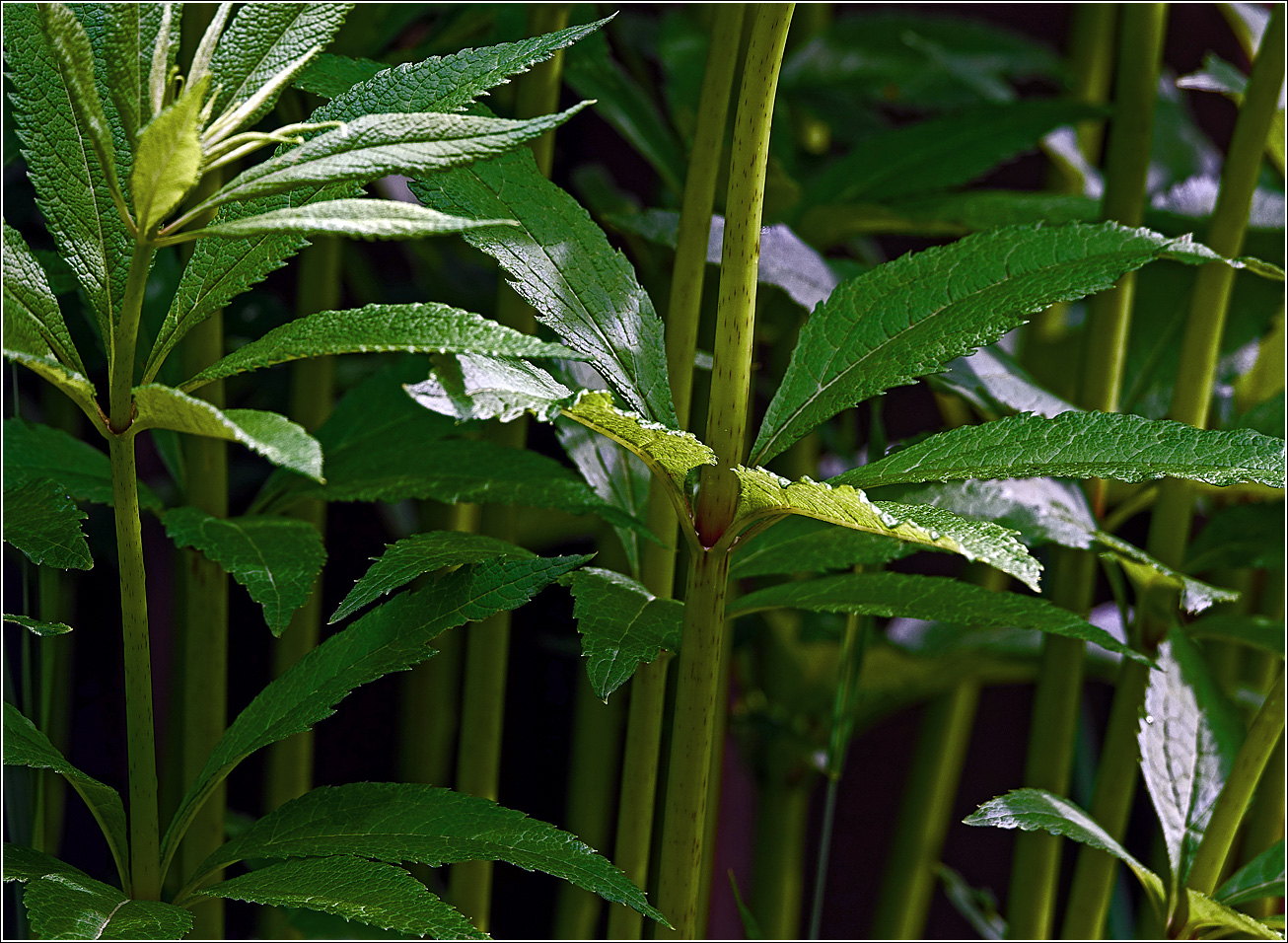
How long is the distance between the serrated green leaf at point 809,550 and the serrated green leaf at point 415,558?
82 mm

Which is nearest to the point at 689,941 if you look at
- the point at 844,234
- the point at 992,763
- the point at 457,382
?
the point at 457,382

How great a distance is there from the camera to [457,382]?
8.6 inches

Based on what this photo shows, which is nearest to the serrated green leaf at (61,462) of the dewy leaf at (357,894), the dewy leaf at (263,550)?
the dewy leaf at (263,550)

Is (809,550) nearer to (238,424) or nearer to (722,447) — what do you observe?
(722,447)

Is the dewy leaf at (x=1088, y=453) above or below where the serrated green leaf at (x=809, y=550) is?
above

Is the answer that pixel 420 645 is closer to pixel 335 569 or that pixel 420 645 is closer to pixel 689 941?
pixel 689 941

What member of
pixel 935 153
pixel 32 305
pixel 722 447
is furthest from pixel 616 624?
pixel 935 153

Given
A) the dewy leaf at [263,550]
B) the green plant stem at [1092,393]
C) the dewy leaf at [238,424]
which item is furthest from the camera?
the green plant stem at [1092,393]

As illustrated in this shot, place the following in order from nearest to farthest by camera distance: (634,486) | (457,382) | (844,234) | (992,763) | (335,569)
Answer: (457,382) < (634,486) < (844,234) < (335,569) < (992,763)

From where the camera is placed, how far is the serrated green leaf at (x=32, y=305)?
0.23 metres

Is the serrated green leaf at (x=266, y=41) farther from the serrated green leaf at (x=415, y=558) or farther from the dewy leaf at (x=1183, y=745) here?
the dewy leaf at (x=1183, y=745)

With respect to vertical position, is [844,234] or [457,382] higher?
[844,234]

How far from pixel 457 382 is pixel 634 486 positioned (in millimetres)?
147

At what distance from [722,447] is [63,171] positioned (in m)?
0.17
